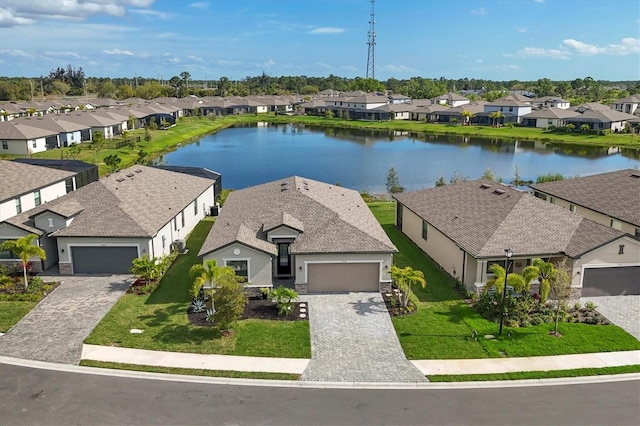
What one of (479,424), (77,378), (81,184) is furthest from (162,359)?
(81,184)

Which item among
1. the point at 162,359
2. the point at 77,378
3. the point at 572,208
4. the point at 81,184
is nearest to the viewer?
the point at 77,378

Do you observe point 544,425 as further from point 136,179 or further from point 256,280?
point 136,179

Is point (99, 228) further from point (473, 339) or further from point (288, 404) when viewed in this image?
point (473, 339)

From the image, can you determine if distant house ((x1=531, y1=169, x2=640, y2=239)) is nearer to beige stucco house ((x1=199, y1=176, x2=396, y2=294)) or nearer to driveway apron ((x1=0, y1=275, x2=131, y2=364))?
beige stucco house ((x1=199, y1=176, x2=396, y2=294))

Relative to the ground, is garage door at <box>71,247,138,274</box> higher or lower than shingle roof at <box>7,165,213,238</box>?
lower

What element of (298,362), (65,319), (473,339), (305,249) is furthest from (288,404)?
(65,319)

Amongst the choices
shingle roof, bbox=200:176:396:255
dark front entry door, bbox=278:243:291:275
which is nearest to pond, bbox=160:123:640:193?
shingle roof, bbox=200:176:396:255

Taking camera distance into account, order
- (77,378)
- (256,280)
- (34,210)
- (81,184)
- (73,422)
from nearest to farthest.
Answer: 1. (73,422)
2. (77,378)
3. (256,280)
4. (34,210)
5. (81,184)
